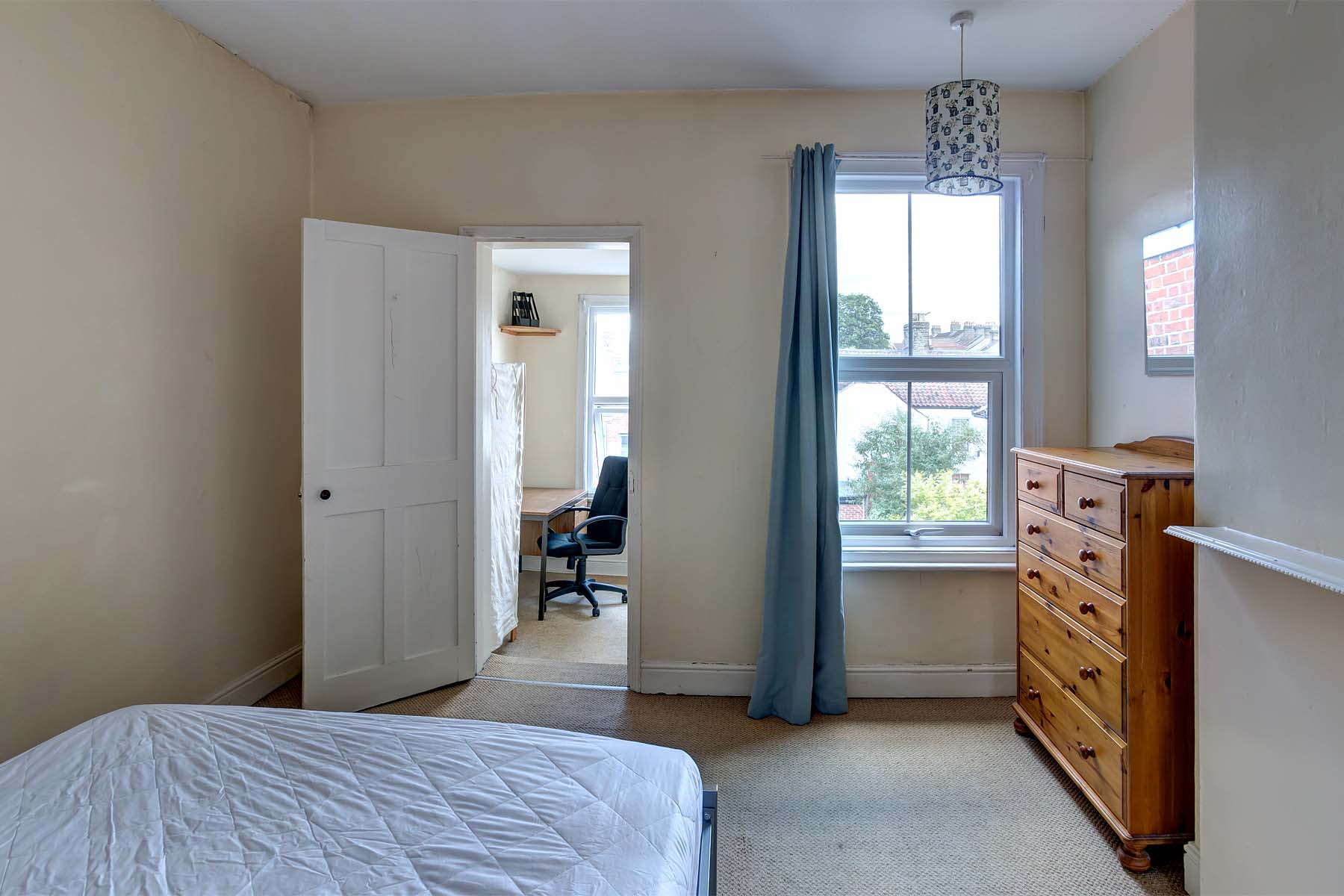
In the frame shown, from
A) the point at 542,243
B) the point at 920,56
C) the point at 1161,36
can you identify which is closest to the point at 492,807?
the point at 542,243

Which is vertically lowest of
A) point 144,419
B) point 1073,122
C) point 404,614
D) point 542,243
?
point 404,614

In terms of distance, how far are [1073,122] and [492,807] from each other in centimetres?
327

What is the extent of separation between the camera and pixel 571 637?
12.0 ft

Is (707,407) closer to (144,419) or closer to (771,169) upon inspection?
(771,169)

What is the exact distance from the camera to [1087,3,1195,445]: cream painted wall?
2197 mm

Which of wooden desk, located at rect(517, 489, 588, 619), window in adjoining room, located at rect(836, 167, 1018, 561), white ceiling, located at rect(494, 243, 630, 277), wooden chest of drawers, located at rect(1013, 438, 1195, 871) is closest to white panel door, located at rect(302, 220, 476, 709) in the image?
wooden desk, located at rect(517, 489, 588, 619)

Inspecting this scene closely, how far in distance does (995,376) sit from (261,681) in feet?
11.1

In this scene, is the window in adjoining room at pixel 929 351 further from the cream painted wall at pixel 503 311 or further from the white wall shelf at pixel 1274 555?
the cream painted wall at pixel 503 311

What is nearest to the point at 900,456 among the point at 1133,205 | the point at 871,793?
the point at 1133,205

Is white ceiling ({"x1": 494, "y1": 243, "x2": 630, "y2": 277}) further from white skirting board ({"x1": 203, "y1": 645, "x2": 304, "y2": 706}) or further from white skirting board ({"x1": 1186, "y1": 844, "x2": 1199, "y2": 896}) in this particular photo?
white skirting board ({"x1": 1186, "y1": 844, "x2": 1199, "y2": 896})

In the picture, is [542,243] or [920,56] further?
[542,243]

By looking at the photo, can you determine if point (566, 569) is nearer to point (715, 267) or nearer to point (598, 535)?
point (598, 535)

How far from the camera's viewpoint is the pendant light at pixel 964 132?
232cm

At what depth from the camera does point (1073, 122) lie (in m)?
2.76
